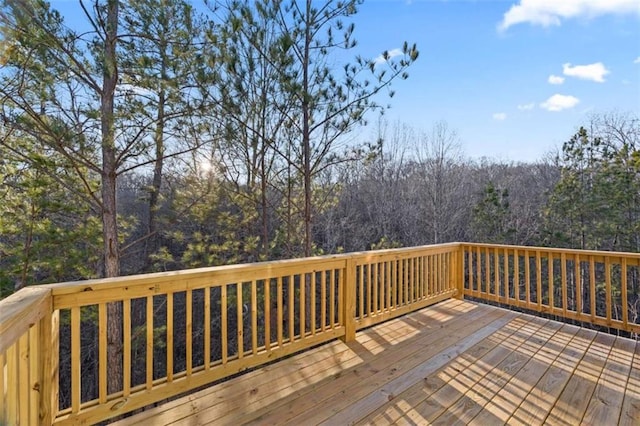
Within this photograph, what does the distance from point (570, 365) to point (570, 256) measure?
58.9 inches

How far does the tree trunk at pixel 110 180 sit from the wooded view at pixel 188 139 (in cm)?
2

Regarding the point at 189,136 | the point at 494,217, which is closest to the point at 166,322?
the point at 189,136

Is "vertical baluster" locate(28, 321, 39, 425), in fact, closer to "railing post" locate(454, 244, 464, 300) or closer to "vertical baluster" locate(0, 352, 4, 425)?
"vertical baluster" locate(0, 352, 4, 425)

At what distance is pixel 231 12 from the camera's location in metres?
4.49

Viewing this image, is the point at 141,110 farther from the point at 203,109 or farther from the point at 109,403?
the point at 109,403

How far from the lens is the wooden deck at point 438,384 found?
1990 millimetres

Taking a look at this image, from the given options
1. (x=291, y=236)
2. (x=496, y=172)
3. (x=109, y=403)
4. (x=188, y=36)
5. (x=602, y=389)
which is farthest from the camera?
(x=496, y=172)

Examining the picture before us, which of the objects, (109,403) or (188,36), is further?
(188,36)

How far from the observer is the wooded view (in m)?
3.82

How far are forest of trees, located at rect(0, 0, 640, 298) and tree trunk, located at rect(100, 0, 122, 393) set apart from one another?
0.08 ft

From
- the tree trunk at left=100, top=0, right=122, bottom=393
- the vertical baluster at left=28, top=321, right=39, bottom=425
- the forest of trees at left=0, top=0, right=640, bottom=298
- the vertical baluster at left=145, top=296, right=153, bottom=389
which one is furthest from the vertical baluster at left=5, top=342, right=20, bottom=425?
the tree trunk at left=100, top=0, right=122, bottom=393

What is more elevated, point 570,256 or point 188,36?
point 188,36

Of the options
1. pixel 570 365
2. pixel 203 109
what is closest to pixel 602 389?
pixel 570 365

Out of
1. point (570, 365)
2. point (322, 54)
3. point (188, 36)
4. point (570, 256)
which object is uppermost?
point (322, 54)
